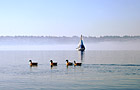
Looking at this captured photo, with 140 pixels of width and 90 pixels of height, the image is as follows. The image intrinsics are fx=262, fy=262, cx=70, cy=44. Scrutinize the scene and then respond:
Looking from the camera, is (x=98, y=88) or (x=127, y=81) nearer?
(x=98, y=88)

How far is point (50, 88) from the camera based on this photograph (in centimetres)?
3303

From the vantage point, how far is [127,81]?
37875 mm

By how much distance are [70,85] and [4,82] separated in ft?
32.9

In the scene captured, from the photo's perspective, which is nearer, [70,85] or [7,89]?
[7,89]

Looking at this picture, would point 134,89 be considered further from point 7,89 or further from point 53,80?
point 7,89

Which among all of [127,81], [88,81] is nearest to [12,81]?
[88,81]

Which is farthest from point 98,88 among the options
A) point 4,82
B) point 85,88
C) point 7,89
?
point 4,82

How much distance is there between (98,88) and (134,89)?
4379 mm

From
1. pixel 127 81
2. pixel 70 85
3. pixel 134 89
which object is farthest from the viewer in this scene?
pixel 127 81

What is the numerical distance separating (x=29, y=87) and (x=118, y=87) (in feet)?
37.4

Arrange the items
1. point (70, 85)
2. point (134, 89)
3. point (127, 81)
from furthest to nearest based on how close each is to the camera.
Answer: point (127, 81), point (70, 85), point (134, 89)

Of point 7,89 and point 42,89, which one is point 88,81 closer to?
point 42,89

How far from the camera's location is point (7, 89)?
107ft

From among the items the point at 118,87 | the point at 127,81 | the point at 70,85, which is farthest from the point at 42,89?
the point at 127,81
